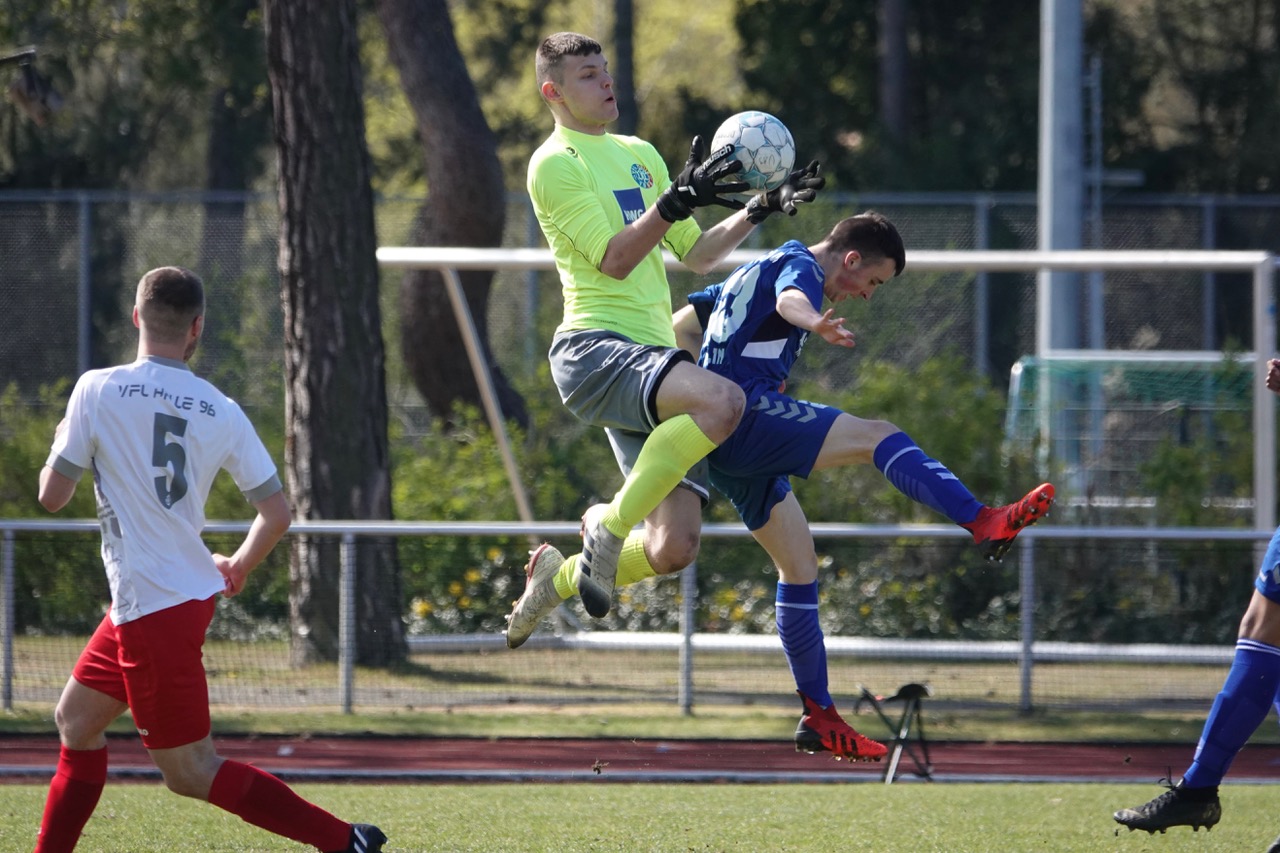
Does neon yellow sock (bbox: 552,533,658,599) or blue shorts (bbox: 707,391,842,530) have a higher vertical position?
blue shorts (bbox: 707,391,842,530)

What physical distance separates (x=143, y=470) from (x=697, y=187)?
198 cm

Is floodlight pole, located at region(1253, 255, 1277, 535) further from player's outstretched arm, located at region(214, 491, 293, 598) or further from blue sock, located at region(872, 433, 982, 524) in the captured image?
player's outstretched arm, located at region(214, 491, 293, 598)

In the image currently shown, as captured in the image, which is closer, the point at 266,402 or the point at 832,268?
the point at 832,268

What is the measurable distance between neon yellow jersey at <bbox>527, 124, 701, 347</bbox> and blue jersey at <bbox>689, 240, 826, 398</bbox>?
0.20 metres

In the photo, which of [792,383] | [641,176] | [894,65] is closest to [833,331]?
[641,176]

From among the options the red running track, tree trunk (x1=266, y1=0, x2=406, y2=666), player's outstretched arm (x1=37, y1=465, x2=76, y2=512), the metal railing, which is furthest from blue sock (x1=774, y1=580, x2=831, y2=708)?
tree trunk (x1=266, y1=0, x2=406, y2=666)

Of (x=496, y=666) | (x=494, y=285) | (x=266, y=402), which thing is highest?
(x=494, y=285)

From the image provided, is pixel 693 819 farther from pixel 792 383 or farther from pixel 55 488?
pixel 792 383

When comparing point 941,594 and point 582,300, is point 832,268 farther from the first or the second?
point 941,594

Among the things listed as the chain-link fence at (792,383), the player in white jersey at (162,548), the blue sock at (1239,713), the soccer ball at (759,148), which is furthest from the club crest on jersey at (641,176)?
the chain-link fence at (792,383)

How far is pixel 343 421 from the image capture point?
10.9 metres

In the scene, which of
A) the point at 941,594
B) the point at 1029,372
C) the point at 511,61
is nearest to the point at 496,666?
the point at 941,594

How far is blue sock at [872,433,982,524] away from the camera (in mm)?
5262

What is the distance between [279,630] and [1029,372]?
633cm
